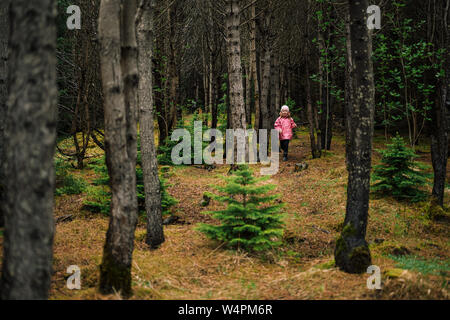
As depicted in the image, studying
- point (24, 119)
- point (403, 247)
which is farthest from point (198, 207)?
point (24, 119)

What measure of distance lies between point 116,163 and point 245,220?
2.68 m

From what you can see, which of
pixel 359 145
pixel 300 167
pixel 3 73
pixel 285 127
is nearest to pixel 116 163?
pixel 359 145

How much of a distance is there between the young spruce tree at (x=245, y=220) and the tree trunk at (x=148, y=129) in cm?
96

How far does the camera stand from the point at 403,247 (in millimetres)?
5664

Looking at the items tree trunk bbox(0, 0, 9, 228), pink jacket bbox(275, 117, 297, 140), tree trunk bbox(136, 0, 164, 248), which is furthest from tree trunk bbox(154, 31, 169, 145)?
tree trunk bbox(136, 0, 164, 248)

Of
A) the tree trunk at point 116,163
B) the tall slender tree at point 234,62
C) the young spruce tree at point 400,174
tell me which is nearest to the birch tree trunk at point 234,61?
the tall slender tree at point 234,62

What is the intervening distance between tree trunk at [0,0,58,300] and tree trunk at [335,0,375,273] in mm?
3661

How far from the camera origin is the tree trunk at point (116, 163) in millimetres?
3631

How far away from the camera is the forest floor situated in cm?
398

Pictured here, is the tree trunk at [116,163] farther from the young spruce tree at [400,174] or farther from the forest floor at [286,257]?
Result: the young spruce tree at [400,174]

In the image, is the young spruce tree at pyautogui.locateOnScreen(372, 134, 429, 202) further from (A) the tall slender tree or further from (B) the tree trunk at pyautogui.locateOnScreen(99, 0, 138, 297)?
(B) the tree trunk at pyautogui.locateOnScreen(99, 0, 138, 297)

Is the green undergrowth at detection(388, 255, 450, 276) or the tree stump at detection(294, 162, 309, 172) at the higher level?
the tree stump at detection(294, 162, 309, 172)
